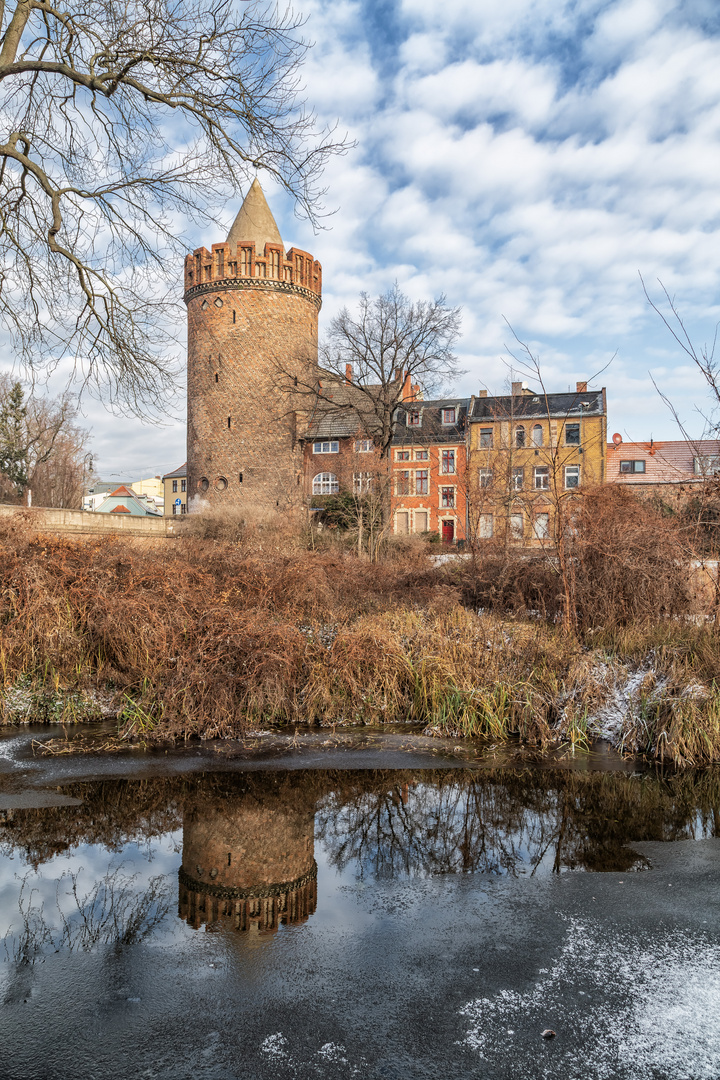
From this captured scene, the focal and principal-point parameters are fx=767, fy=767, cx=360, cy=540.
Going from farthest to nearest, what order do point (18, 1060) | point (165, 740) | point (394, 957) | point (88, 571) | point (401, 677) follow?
point (88, 571) → point (401, 677) → point (165, 740) → point (394, 957) → point (18, 1060)

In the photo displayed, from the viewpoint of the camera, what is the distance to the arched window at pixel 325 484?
42625 mm

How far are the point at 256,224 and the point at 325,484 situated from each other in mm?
13787

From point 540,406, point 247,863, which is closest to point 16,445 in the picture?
point 540,406

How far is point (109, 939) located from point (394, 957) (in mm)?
1507

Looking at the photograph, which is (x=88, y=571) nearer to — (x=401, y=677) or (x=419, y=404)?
(x=401, y=677)

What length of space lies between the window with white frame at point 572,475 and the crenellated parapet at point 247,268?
57.2ft

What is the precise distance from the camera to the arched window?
42.6 metres

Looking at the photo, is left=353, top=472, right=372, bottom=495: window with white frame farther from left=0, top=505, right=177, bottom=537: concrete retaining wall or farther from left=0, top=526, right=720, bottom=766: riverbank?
left=0, top=526, right=720, bottom=766: riverbank

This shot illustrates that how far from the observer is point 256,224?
37.7 meters

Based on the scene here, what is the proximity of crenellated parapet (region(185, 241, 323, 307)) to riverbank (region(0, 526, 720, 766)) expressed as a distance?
2880 cm

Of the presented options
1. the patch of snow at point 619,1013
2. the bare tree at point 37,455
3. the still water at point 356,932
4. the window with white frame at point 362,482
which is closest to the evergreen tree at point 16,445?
the bare tree at point 37,455

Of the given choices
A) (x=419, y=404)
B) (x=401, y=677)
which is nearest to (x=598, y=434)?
(x=419, y=404)

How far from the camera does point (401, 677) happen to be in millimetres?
9430

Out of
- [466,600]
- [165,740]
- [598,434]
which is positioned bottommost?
[165,740]
